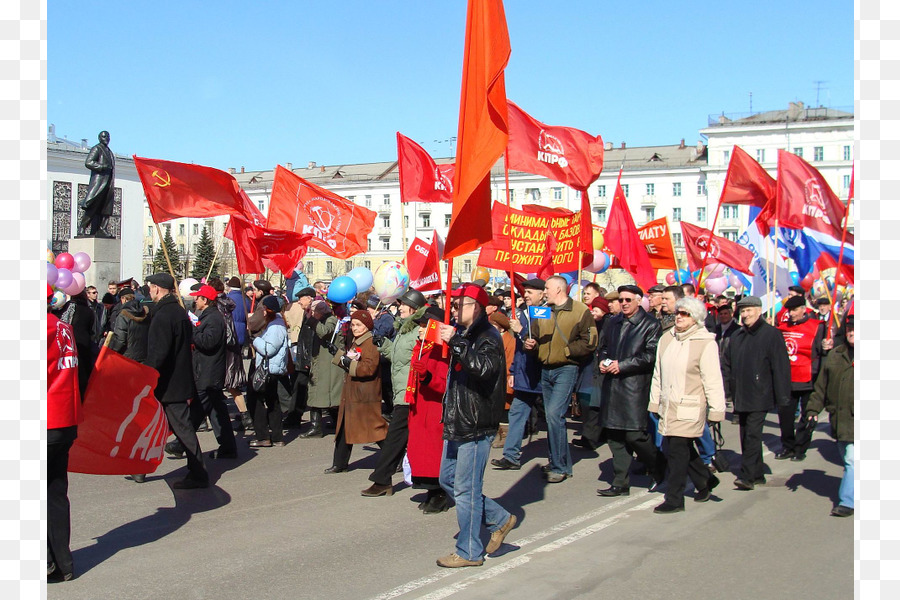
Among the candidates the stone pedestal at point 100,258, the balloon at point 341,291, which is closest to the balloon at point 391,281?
the balloon at point 341,291

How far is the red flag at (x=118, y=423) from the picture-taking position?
6.53 metres

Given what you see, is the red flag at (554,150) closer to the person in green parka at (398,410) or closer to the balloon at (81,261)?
the person in green parka at (398,410)

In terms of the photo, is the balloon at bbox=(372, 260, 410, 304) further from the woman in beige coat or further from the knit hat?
the woman in beige coat

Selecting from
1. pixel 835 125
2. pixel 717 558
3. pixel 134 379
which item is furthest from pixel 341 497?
pixel 835 125

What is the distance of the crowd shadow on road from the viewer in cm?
626

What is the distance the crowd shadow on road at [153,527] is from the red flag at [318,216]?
6986 millimetres

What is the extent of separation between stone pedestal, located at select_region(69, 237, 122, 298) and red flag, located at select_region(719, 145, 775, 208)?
11.6m

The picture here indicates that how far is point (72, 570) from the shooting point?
5746mm

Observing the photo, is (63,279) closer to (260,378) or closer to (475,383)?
(260,378)

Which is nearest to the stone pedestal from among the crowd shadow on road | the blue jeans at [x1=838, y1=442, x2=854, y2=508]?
the crowd shadow on road

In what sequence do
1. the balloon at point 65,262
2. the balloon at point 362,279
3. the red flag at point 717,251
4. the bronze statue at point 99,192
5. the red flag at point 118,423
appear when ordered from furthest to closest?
the bronze statue at point 99,192 → the red flag at point 717,251 → the balloon at point 362,279 → the balloon at point 65,262 → the red flag at point 118,423

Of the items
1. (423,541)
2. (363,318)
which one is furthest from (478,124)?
(363,318)

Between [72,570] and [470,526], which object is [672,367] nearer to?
[470,526]
